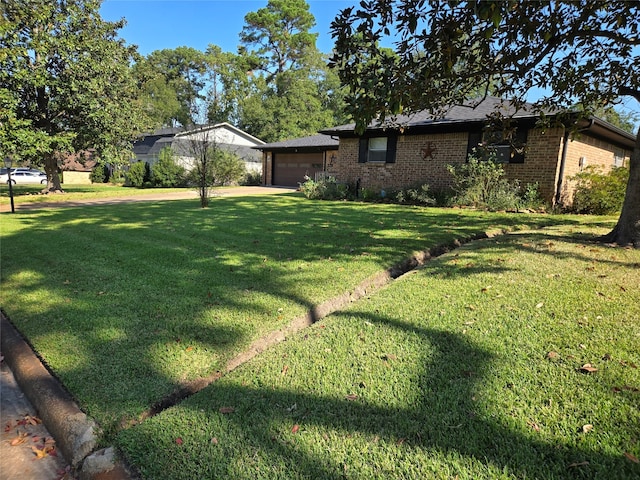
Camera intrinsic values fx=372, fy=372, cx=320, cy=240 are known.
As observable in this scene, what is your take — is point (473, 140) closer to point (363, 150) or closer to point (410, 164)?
point (410, 164)

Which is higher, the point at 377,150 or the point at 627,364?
the point at 377,150

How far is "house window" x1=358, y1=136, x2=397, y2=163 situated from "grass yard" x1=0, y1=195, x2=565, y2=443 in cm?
757

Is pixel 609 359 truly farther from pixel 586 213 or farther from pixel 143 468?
pixel 586 213

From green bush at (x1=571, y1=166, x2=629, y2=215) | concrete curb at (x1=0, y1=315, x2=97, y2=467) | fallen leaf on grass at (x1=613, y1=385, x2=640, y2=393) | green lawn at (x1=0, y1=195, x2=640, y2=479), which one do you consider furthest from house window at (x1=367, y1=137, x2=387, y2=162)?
concrete curb at (x1=0, y1=315, x2=97, y2=467)

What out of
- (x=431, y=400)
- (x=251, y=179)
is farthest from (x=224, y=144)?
(x=431, y=400)

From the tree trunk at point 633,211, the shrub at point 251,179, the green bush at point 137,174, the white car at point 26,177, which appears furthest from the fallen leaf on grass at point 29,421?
the white car at point 26,177

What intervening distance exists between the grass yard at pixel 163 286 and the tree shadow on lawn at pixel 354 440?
1.42 ft

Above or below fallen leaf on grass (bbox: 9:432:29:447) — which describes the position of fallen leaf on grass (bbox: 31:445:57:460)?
above

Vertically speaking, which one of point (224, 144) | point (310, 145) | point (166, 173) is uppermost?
point (224, 144)

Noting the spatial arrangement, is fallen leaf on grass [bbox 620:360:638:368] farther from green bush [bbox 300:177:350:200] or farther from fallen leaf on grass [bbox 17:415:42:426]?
green bush [bbox 300:177:350:200]

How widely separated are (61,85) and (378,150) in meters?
14.9

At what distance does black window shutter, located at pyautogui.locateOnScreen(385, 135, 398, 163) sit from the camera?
615 inches

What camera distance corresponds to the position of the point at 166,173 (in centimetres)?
2706

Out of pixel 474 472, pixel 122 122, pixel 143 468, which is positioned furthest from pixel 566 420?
pixel 122 122
